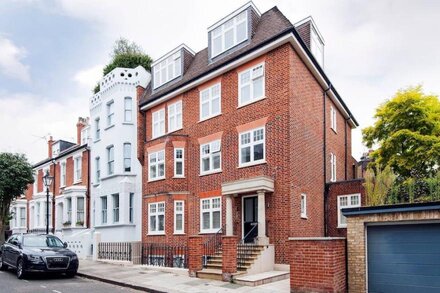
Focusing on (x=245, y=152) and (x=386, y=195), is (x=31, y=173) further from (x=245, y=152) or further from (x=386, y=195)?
(x=386, y=195)

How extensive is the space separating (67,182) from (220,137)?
60.9 feet

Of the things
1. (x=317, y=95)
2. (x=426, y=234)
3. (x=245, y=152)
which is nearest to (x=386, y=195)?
(x=426, y=234)

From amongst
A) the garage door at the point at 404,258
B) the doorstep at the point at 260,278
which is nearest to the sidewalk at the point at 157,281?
the doorstep at the point at 260,278

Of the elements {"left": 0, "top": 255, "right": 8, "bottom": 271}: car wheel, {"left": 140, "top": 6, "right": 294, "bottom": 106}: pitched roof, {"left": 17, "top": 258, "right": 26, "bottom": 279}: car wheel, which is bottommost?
{"left": 0, "top": 255, "right": 8, "bottom": 271}: car wheel

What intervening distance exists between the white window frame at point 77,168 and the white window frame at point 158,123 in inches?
384

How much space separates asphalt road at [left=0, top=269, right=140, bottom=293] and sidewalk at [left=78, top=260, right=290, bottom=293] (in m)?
0.48

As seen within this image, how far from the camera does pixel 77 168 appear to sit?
3228 cm

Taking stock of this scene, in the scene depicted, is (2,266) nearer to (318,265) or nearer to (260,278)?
(260,278)

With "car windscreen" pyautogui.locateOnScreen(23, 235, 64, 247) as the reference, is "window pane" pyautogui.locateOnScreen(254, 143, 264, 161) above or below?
above

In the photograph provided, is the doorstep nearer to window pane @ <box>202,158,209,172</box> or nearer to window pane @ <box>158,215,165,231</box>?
window pane @ <box>202,158,209,172</box>

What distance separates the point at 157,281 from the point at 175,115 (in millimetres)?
10236

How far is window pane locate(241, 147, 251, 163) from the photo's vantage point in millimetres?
18625

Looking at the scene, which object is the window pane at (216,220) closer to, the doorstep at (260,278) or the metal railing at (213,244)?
the metal railing at (213,244)

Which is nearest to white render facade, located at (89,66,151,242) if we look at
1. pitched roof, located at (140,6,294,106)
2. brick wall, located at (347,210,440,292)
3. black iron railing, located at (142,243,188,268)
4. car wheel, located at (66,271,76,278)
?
pitched roof, located at (140,6,294,106)
